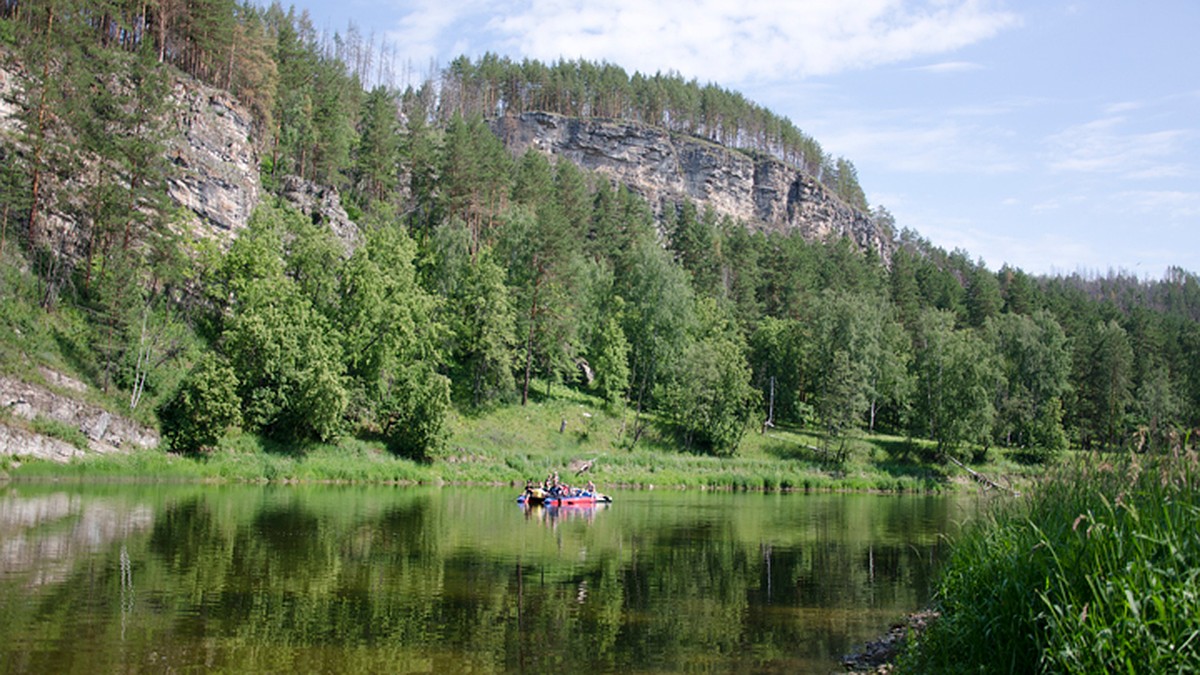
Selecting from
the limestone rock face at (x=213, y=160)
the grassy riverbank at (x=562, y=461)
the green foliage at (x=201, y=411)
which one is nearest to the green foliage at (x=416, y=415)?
the grassy riverbank at (x=562, y=461)

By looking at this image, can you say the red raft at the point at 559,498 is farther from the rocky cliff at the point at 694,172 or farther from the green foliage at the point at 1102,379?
the rocky cliff at the point at 694,172

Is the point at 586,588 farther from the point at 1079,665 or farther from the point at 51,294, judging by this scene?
the point at 51,294

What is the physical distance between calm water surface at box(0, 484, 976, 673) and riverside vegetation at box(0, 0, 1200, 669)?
5246 millimetres

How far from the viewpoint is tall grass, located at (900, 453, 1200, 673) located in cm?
766

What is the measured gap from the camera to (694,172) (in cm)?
15462

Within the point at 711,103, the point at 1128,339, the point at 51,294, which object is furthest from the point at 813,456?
the point at 711,103

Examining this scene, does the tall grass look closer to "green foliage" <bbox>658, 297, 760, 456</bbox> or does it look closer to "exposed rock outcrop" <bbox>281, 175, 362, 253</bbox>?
"green foliage" <bbox>658, 297, 760, 456</bbox>

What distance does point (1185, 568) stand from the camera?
791 centimetres

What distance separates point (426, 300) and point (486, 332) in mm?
5590

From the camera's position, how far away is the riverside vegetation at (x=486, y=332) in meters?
42.7

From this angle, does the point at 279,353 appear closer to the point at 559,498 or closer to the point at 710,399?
the point at 559,498

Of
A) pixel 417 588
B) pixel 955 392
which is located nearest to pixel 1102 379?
pixel 955 392

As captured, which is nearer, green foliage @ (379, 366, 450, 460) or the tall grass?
the tall grass

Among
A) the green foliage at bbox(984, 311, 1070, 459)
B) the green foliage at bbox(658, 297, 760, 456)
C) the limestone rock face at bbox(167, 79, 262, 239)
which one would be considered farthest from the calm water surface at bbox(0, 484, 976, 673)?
the green foliage at bbox(984, 311, 1070, 459)
